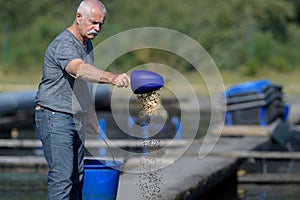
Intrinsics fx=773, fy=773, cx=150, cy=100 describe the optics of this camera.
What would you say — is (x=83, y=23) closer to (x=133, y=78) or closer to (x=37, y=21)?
(x=133, y=78)

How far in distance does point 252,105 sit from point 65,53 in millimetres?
9443

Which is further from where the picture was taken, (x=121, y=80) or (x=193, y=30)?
(x=193, y=30)

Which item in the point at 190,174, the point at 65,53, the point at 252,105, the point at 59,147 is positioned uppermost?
the point at 252,105

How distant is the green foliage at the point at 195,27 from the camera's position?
3300 cm

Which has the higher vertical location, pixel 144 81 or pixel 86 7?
pixel 86 7

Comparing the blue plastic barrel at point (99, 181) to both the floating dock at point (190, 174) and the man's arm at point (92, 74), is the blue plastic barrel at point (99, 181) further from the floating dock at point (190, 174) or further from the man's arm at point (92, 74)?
the floating dock at point (190, 174)

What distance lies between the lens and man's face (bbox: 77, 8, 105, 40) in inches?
219

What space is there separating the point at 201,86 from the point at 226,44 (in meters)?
6.78

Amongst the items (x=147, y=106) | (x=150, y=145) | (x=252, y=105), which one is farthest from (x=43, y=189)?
(x=252, y=105)

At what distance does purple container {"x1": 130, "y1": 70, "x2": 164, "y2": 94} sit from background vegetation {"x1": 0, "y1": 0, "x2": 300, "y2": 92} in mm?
25529

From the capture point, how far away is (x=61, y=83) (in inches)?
221

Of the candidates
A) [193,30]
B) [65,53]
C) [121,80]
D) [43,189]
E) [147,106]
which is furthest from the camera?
[193,30]

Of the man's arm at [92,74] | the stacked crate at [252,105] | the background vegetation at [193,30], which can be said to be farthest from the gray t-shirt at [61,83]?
the background vegetation at [193,30]

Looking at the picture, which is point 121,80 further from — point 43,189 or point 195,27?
point 195,27
